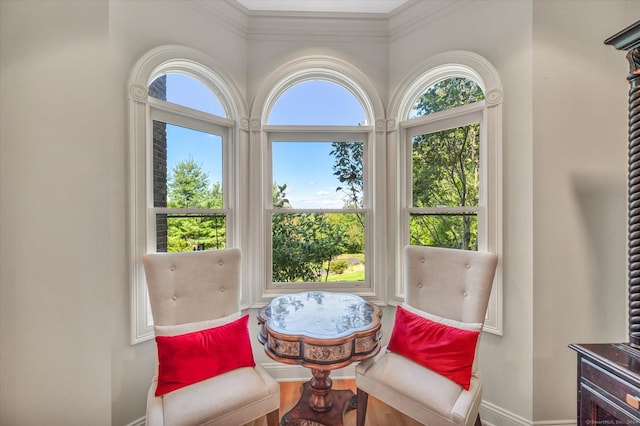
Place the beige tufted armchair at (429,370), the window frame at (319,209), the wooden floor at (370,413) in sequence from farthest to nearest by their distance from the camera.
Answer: the window frame at (319,209)
the wooden floor at (370,413)
the beige tufted armchair at (429,370)

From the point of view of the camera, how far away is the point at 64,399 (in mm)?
1608

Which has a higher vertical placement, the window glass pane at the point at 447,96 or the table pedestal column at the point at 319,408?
the window glass pane at the point at 447,96

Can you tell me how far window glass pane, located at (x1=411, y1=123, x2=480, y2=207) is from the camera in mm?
2105

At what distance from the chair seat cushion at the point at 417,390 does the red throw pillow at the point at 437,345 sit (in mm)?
39

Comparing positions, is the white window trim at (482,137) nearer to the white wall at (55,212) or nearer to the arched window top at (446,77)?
the arched window top at (446,77)

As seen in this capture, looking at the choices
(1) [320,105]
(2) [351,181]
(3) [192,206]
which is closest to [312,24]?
(1) [320,105]

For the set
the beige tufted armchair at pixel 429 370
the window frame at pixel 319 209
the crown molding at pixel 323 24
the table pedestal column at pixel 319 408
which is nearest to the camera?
the beige tufted armchair at pixel 429 370

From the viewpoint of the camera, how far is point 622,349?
45.8 inches

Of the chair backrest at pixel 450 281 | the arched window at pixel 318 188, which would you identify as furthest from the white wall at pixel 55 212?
the chair backrest at pixel 450 281

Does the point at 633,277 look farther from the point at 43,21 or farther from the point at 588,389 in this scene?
the point at 43,21

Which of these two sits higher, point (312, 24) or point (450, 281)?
point (312, 24)

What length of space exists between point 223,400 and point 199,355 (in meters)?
0.28

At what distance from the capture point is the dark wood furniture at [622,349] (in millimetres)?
1092

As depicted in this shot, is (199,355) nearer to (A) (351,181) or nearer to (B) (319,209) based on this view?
(B) (319,209)
